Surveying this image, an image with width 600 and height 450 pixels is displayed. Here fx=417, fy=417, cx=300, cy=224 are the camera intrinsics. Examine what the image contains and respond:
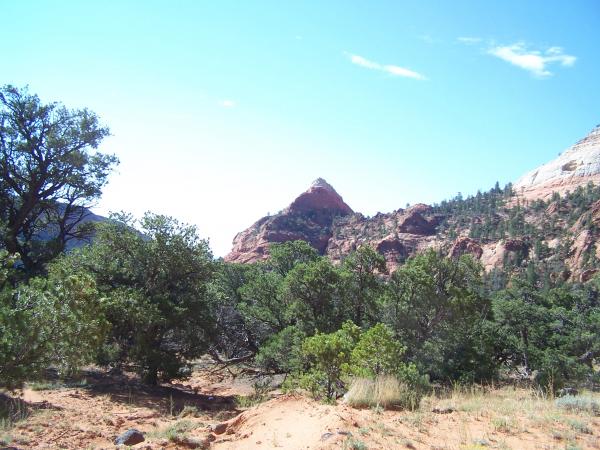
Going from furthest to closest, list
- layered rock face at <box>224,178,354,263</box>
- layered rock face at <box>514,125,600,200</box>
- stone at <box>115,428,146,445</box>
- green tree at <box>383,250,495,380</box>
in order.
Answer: layered rock face at <box>514,125,600,200</box>, layered rock face at <box>224,178,354,263</box>, green tree at <box>383,250,495,380</box>, stone at <box>115,428,146,445</box>

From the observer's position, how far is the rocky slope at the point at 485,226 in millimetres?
72062

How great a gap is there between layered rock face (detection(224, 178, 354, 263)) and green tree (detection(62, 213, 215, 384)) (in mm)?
86691

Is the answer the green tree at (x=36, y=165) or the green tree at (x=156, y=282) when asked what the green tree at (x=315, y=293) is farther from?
the green tree at (x=36, y=165)

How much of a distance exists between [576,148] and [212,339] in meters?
152

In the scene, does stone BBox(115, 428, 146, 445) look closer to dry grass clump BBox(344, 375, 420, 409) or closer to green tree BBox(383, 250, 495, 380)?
dry grass clump BBox(344, 375, 420, 409)

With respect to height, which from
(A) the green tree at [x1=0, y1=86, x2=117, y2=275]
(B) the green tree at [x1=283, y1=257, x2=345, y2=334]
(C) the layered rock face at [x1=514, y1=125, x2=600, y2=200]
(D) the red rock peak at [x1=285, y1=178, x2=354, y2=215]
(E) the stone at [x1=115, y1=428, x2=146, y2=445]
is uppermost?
(C) the layered rock face at [x1=514, y1=125, x2=600, y2=200]

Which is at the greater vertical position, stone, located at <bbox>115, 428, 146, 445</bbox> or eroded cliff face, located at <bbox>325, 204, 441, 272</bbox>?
eroded cliff face, located at <bbox>325, 204, 441, 272</bbox>

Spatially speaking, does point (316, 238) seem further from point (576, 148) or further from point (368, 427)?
point (368, 427)

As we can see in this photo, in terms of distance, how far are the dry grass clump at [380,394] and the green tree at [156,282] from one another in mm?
8374

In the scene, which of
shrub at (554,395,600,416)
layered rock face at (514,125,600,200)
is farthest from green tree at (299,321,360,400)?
layered rock face at (514,125,600,200)

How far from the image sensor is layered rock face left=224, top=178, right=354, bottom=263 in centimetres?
10825

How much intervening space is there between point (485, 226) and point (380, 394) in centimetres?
8653

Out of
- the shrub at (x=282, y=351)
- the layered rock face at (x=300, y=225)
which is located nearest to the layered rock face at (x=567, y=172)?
the layered rock face at (x=300, y=225)

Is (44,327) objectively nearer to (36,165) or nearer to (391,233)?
(36,165)
